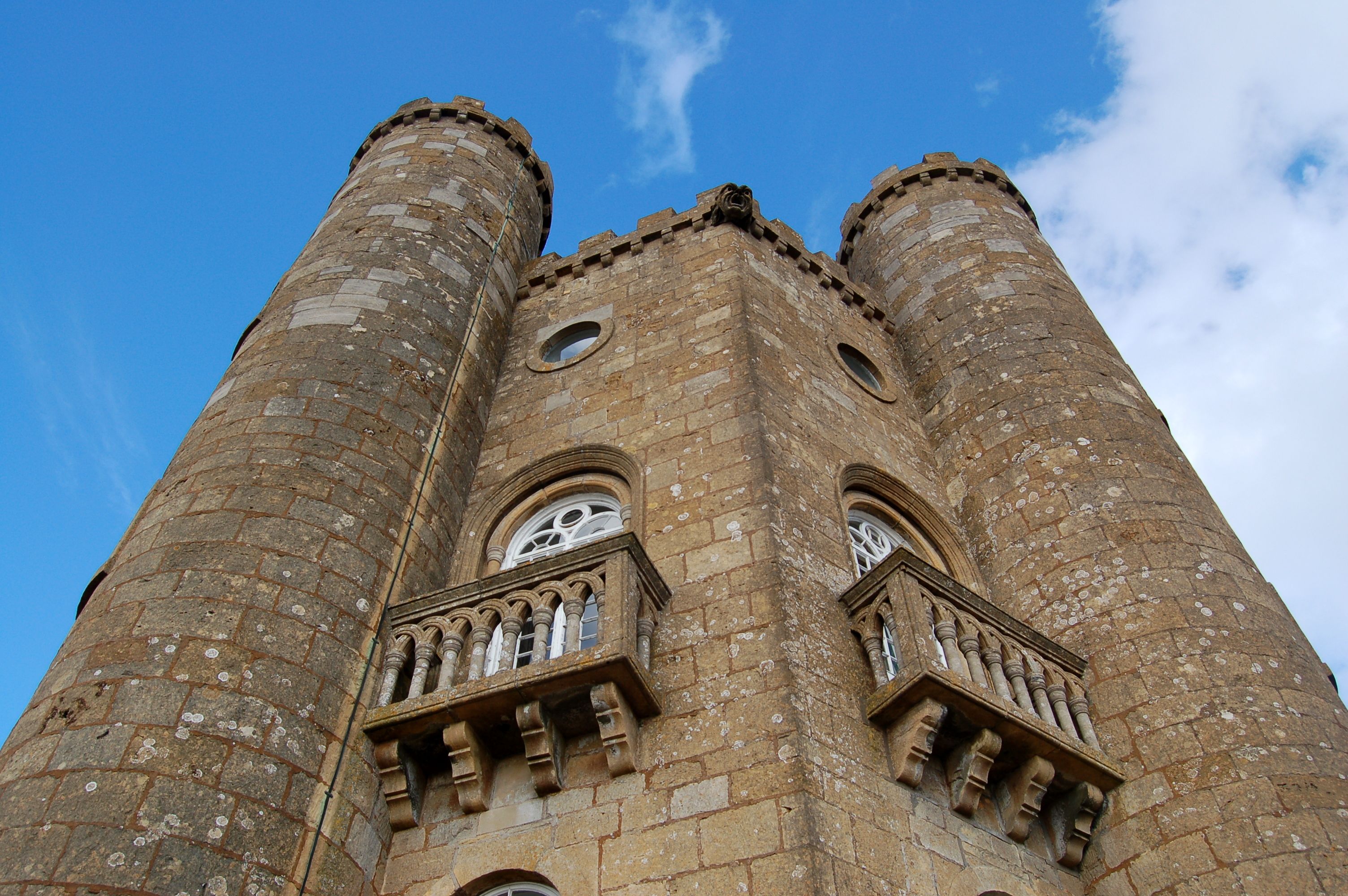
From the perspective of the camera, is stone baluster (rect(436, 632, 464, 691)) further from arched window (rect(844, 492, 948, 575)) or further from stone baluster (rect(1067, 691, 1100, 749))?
stone baluster (rect(1067, 691, 1100, 749))

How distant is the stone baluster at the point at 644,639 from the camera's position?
7.73 m

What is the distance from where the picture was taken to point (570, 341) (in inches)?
536

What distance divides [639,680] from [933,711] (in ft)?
6.41

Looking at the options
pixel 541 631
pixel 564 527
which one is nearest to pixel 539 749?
pixel 541 631

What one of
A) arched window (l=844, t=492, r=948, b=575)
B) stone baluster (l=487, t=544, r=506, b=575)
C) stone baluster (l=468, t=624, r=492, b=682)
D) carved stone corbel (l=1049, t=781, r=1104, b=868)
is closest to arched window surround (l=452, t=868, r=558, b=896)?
stone baluster (l=468, t=624, r=492, b=682)

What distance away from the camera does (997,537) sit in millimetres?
10828

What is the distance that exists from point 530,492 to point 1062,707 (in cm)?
517

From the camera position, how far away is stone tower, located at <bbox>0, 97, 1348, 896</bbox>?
6832 millimetres

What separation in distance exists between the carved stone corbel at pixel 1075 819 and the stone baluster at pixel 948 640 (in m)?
1.26

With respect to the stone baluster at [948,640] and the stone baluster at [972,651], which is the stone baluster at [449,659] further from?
the stone baluster at [972,651]

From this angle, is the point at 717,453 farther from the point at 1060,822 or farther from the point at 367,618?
the point at 1060,822

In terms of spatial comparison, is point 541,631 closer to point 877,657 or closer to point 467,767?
point 467,767

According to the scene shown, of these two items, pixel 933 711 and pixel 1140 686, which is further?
pixel 1140 686

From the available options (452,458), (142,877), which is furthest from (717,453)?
(142,877)
